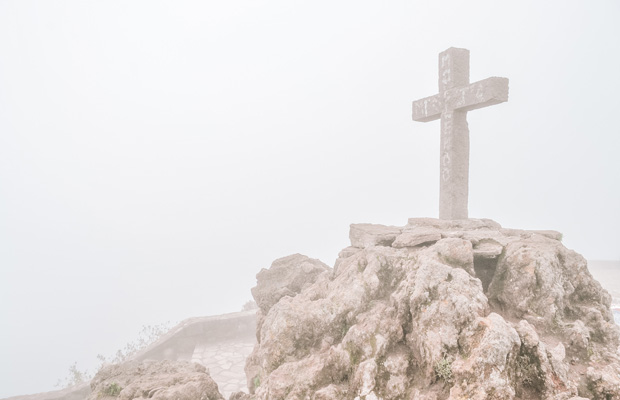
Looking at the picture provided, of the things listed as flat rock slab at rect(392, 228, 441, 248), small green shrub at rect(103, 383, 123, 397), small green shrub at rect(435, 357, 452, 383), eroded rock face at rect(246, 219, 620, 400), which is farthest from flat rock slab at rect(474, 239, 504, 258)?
small green shrub at rect(103, 383, 123, 397)

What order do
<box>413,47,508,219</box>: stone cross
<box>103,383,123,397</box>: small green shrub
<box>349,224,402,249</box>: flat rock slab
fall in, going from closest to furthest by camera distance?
<box>103,383,123,397</box>: small green shrub → <box>349,224,402,249</box>: flat rock slab → <box>413,47,508,219</box>: stone cross

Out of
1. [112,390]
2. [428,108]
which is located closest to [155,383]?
[112,390]

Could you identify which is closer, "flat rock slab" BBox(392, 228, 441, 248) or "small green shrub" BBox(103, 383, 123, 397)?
"small green shrub" BBox(103, 383, 123, 397)

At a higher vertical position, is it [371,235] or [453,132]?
[453,132]

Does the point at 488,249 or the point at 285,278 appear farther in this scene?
the point at 285,278

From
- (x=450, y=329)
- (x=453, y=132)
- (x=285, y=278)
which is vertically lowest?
(x=285, y=278)

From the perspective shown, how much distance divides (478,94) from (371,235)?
4.17 m

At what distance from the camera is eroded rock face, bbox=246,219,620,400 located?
3.17 meters

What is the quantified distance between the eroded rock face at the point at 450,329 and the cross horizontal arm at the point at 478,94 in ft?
11.2

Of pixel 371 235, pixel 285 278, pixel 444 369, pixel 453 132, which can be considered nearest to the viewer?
pixel 444 369

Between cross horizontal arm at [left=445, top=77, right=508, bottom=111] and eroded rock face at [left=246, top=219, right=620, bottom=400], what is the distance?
134 inches

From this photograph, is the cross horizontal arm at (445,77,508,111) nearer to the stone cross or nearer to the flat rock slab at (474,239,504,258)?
the stone cross

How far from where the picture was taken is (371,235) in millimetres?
6336

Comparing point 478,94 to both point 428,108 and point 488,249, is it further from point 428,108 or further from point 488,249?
point 488,249
